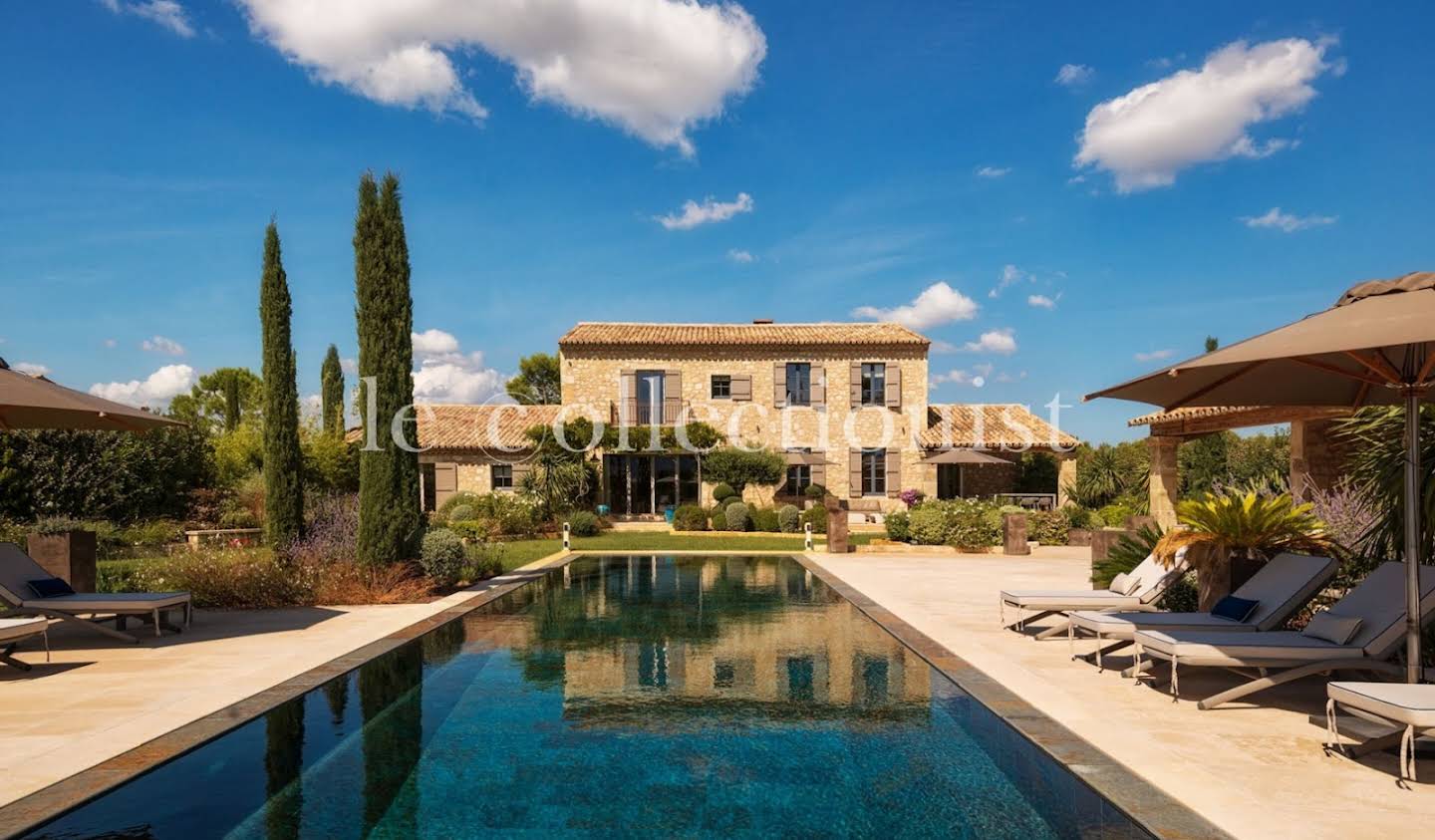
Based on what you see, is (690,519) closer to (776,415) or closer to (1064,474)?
(776,415)

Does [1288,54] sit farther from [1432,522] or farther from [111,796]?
[111,796]

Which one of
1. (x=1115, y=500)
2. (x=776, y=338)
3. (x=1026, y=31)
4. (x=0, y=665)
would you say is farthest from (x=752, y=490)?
(x=0, y=665)

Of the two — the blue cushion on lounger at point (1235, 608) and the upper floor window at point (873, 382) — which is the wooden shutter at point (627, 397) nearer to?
the upper floor window at point (873, 382)

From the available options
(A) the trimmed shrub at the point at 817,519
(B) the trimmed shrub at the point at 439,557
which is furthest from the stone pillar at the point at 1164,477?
(B) the trimmed shrub at the point at 439,557

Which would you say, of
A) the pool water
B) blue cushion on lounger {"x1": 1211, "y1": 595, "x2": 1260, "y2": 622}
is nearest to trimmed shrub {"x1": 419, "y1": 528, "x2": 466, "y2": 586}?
the pool water

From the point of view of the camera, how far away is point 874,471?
1069 inches

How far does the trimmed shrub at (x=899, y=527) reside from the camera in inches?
763

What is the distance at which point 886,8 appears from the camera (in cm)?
1259

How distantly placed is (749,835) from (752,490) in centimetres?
2295

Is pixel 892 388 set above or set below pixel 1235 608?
above

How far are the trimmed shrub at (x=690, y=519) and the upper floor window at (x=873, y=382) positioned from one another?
729cm

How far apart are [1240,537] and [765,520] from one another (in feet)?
54.3

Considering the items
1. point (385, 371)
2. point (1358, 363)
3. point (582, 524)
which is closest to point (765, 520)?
point (582, 524)

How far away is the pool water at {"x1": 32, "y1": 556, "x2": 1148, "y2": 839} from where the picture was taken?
3.60 m
